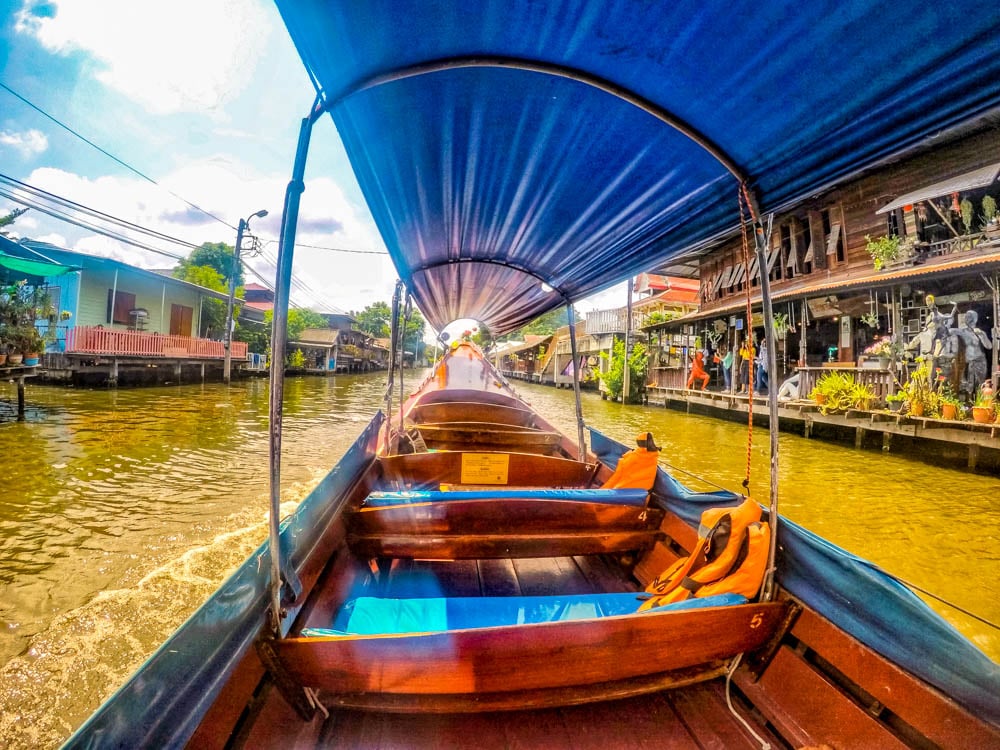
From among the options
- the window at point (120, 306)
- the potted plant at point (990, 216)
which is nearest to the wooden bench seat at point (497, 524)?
the potted plant at point (990, 216)

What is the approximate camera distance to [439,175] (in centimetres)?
272

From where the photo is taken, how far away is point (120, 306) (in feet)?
60.7

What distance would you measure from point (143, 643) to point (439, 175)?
3582mm

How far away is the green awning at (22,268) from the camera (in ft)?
33.9

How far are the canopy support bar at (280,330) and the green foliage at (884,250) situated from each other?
14.0 metres

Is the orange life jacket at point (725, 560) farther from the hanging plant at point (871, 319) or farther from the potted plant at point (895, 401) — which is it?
the hanging plant at point (871, 319)

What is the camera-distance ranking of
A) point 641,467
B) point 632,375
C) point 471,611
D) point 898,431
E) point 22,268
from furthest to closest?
point 632,375, point 22,268, point 898,431, point 641,467, point 471,611

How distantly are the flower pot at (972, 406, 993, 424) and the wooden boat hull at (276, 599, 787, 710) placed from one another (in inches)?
356

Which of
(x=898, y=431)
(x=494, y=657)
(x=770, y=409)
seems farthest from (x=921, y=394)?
(x=494, y=657)

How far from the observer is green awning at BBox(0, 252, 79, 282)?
10.3 m

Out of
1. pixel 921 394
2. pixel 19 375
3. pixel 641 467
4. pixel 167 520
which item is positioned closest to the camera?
pixel 641 467

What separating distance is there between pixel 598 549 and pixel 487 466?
155cm

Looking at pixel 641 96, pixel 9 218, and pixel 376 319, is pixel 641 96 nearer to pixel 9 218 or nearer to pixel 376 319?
pixel 9 218

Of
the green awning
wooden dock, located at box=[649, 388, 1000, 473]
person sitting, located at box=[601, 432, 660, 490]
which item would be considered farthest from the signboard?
the green awning
